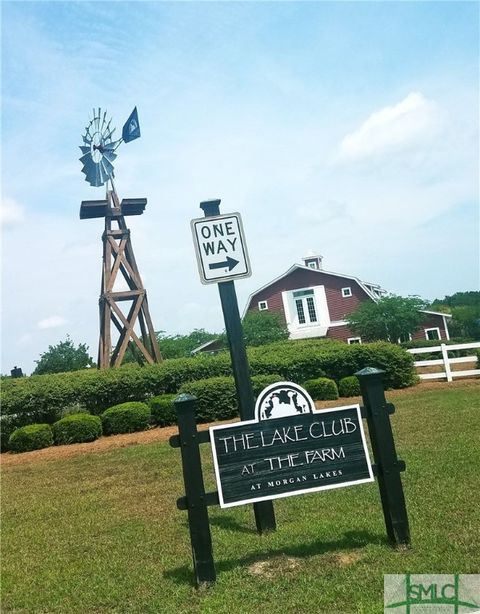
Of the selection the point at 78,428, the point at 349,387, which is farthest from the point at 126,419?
the point at 349,387

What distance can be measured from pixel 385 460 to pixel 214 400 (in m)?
10.7

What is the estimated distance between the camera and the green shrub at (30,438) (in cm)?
1426

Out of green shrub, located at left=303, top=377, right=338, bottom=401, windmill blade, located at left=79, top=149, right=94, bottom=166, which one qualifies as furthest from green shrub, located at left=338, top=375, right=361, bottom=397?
windmill blade, located at left=79, top=149, right=94, bottom=166

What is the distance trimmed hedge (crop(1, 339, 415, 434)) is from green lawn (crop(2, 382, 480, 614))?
21.9 feet

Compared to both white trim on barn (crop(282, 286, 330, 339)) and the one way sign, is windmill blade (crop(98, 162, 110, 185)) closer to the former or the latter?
the one way sign

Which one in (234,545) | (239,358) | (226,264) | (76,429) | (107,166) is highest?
(107,166)

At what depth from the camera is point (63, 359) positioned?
43812 mm

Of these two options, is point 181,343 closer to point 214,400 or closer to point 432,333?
point 432,333

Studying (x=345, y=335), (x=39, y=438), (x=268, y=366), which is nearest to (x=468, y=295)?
(x=345, y=335)

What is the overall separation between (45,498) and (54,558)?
118 inches

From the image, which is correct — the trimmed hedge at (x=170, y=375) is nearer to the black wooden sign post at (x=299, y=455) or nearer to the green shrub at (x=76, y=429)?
the green shrub at (x=76, y=429)

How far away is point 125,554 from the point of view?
5.54 meters

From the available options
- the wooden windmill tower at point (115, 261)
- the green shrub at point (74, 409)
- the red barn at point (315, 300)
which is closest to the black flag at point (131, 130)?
the wooden windmill tower at point (115, 261)

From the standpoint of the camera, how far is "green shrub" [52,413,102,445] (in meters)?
14.4
